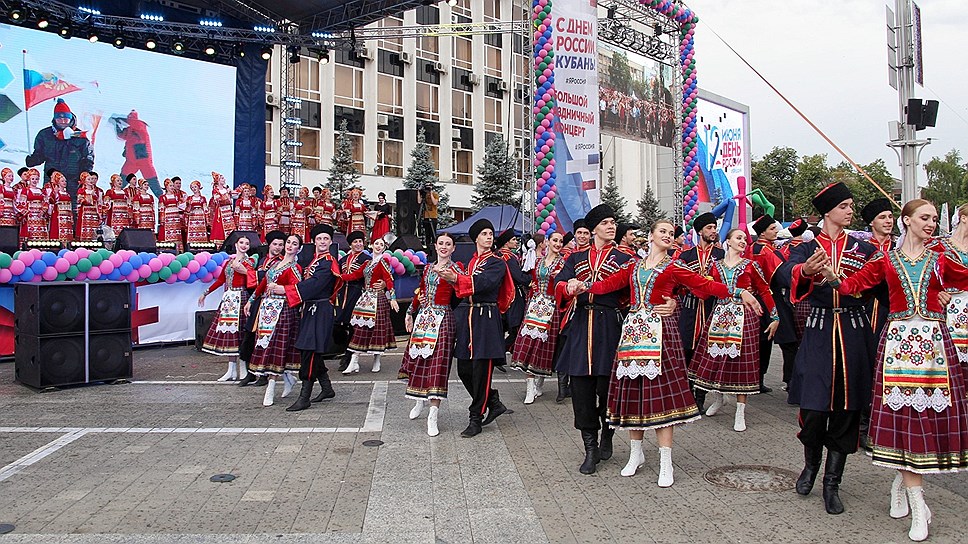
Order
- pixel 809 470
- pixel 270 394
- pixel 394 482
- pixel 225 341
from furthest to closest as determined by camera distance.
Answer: pixel 225 341 < pixel 270 394 < pixel 394 482 < pixel 809 470

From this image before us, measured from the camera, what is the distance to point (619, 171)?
44.8m

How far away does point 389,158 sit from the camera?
35594mm

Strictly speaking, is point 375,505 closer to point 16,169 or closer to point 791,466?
point 791,466

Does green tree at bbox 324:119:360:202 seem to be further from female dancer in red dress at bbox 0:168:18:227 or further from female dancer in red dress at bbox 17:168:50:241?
female dancer in red dress at bbox 0:168:18:227

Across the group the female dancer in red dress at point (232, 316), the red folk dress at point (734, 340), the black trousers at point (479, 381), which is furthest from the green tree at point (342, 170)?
the red folk dress at point (734, 340)

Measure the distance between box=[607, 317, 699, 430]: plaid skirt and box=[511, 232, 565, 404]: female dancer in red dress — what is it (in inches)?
116

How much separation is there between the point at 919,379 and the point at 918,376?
15mm

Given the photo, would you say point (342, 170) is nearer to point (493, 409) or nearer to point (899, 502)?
point (493, 409)

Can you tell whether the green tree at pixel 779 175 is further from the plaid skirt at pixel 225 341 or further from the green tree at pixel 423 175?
the plaid skirt at pixel 225 341

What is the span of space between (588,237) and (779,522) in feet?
13.4

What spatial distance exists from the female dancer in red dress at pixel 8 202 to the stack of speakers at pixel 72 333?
6483 mm

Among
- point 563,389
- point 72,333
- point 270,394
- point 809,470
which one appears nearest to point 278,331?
point 270,394

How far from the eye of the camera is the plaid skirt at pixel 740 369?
7.09 meters

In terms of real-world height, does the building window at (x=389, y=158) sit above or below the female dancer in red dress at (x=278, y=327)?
above
